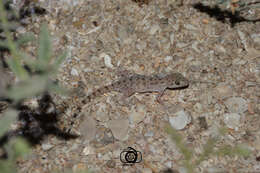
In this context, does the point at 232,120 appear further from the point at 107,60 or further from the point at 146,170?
the point at 107,60

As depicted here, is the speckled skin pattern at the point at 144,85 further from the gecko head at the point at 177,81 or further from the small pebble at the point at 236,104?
the small pebble at the point at 236,104

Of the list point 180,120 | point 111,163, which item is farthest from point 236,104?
point 111,163

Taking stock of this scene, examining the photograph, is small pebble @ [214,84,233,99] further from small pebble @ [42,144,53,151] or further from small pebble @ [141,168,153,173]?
small pebble @ [42,144,53,151]

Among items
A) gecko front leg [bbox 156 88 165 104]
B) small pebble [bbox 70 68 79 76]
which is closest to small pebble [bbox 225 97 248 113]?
gecko front leg [bbox 156 88 165 104]

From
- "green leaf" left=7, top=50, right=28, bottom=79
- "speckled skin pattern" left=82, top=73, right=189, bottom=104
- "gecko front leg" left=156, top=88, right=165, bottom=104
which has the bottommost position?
"gecko front leg" left=156, top=88, right=165, bottom=104

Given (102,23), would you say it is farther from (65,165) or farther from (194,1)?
(65,165)

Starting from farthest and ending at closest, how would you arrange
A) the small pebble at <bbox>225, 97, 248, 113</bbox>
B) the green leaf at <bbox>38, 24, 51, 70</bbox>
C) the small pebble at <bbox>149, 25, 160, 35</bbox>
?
the small pebble at <bbox>149, 25, 160, 35</bbox> → the small pebble at <bbox>225, 97, 248, 113</bbox> → the green leaf at <bbox>38, 24, 51, 70</bbox>

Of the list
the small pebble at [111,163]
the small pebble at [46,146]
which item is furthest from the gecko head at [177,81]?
the small pebble at [46,146]
